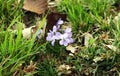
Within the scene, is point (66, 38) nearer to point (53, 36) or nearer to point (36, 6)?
point (53, 36)

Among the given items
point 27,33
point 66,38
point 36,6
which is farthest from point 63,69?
point 36,6

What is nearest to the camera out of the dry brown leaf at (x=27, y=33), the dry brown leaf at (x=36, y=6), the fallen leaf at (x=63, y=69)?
the fallen leaf at (x=63, y=69)

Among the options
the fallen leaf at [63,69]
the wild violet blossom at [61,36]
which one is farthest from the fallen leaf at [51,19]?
the fallen leaf at [63,69]

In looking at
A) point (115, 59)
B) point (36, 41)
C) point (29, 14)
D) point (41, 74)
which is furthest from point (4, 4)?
point (115, 59)

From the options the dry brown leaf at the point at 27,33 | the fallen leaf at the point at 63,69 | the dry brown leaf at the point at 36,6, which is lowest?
the fallen leaf at the point at 63,69

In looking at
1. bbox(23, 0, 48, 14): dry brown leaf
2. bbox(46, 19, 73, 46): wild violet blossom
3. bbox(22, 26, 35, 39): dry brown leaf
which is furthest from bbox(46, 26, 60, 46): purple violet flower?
bbox(23, 0, 48, 14): dry brown leaf

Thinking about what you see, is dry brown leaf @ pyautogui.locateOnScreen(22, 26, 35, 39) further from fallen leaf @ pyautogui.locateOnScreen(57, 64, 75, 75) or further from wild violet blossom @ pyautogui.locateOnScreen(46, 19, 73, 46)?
fallen leaf @ pyautogui.locateOnScreen(57, 64, 75, 75)

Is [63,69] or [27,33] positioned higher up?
[27,33]

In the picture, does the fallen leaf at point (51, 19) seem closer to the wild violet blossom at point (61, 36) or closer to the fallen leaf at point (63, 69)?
the wild violet blossom at point (61, 36)

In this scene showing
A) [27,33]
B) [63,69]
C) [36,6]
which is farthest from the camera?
[36,6]
